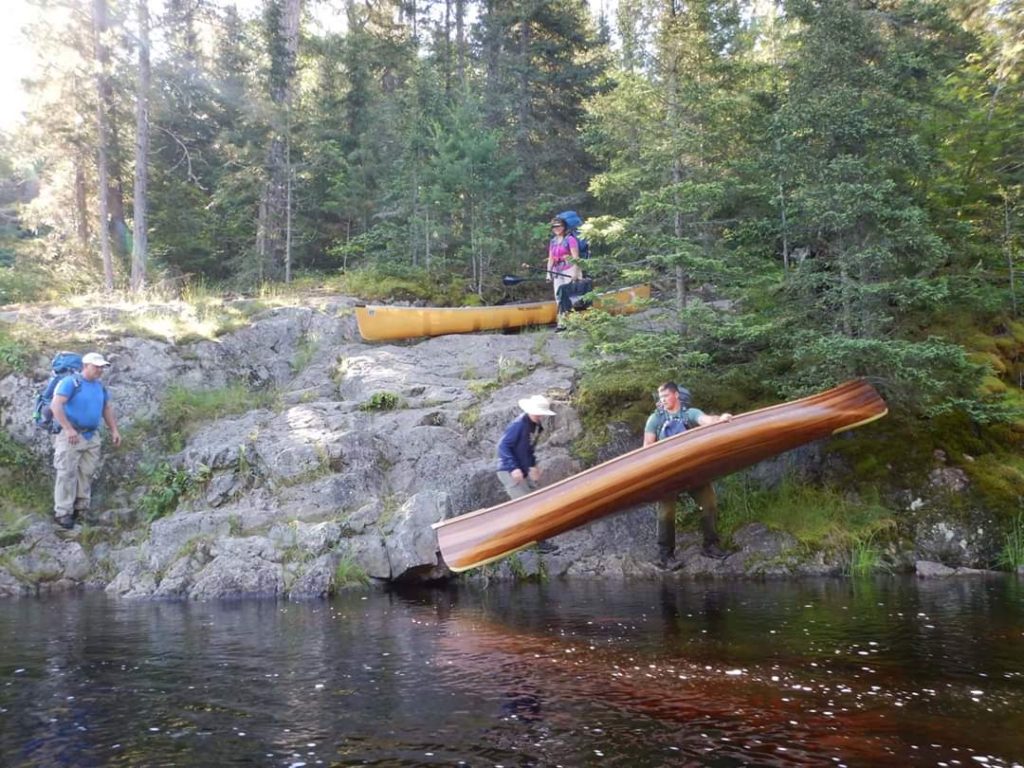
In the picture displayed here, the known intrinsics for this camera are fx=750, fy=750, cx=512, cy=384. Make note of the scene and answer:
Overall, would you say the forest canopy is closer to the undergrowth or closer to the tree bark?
the tree bark

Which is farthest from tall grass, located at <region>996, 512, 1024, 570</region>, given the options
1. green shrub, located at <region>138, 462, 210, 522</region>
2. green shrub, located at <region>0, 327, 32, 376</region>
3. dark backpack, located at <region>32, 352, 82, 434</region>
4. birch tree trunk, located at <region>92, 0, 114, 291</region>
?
birch tree trunk, located at <region>92, 0, 114, 291</region>

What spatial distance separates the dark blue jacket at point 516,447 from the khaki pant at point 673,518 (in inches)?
63.1

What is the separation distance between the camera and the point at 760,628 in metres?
5.82

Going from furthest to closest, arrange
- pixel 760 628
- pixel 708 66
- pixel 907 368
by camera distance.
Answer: pixel 708 66 < pixel 907 368 < pixel 760 628

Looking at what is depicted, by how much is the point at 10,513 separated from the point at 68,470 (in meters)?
0.98

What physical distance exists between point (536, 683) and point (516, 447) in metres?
3.52

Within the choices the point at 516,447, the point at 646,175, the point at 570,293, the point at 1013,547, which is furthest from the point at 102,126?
the point at 1013,547

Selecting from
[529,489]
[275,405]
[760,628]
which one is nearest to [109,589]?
[275,405]

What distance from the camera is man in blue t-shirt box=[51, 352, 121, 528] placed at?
9.20 metres

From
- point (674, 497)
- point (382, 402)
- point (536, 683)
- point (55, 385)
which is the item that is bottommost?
point (536, 683)

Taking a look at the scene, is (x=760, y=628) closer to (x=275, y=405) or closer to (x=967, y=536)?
(x=967, y=536)

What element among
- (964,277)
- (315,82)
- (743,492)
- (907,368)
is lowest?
(743,492)

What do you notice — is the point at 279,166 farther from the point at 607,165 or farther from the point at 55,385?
the point at 55,385

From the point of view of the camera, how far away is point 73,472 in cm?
953
